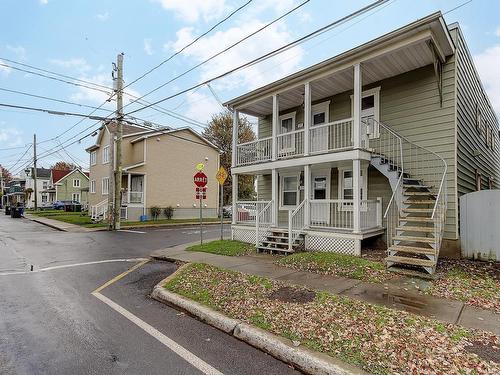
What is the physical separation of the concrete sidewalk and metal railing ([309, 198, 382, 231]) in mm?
2651

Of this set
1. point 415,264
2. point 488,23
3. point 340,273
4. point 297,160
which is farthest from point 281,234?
point 488,23

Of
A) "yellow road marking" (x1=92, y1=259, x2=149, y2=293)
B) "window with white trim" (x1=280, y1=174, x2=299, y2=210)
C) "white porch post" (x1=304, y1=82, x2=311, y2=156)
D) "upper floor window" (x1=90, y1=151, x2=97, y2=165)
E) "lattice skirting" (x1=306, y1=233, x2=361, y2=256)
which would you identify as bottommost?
"yellow road marking" (x1=92, y1=259, x2=149, y2=293)

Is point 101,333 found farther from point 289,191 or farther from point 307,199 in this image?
point 289,191

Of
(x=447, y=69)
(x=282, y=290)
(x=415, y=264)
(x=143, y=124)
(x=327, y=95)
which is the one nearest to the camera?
(x=282, y=290)

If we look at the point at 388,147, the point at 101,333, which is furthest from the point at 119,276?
the point at 388,147

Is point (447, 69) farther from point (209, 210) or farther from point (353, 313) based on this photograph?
point (209, 210)

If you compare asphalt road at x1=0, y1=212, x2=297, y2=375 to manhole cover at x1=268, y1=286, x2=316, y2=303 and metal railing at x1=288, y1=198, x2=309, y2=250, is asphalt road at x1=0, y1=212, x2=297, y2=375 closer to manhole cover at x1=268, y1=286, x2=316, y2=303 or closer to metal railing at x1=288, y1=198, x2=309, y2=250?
manhole cover at x1=268, y1=286, x2=316, y2=303

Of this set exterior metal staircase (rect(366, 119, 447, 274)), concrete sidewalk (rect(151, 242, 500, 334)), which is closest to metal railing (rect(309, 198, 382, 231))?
exterior metal staircase (rect(366, 119, 447, 274))

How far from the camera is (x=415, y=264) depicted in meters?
6.75

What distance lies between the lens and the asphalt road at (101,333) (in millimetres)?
3369

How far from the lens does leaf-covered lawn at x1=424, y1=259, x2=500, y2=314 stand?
208 inches

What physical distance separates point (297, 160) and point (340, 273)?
4602 mm

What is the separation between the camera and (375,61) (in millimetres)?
9148

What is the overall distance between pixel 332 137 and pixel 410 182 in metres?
3.31
